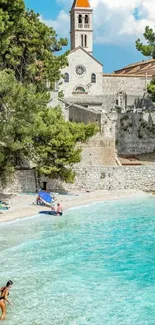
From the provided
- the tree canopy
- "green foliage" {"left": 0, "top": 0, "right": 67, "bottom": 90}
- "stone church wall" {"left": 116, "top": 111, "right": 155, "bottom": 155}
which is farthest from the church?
the tree canopy

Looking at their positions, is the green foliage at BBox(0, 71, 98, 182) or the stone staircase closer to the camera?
the green foliage at BBox(0, 71, 98, 182)

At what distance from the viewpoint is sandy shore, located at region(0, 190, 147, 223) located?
97.5ft

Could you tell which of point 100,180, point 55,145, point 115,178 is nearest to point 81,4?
point 115,178

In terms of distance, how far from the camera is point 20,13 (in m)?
34.8

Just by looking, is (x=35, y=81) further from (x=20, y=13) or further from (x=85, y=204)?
(x=85, y=204)

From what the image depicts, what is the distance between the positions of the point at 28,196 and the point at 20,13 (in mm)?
12980

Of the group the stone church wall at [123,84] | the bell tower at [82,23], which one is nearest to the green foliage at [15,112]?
the stone church wall at [123,84]

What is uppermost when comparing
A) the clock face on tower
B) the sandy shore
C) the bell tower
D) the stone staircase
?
the bell tower

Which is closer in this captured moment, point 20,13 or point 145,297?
point 145,297

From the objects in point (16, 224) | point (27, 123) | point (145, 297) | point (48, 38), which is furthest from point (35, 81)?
point (145, 297)

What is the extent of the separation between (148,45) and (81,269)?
30.9 m

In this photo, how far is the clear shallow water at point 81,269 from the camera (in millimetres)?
14875

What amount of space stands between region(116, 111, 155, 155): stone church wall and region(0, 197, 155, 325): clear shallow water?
20869 millimetres

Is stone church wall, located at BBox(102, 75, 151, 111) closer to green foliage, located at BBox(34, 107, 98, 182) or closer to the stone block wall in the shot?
the stone block wall
